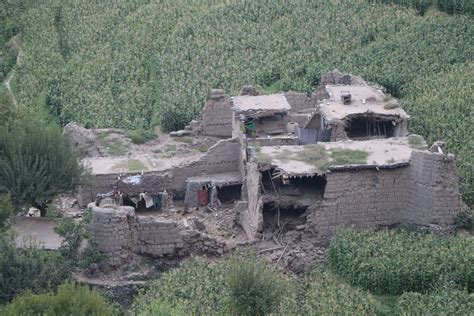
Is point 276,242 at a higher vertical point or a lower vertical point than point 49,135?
lower

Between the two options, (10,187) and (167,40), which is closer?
(10,187)

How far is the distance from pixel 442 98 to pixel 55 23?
1287 inches

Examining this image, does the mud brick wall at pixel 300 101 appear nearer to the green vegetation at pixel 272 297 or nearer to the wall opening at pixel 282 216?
the wall opening at pixel 282 216

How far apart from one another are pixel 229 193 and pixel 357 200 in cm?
581

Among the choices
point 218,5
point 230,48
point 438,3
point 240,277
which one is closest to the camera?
point 240,277

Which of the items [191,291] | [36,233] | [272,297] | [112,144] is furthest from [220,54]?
[272,297]

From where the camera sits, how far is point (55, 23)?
71312 mm

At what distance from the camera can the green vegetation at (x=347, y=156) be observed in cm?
3316

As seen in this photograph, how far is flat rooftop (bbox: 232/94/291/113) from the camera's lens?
38.6 meters

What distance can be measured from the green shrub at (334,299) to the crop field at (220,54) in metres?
10.8

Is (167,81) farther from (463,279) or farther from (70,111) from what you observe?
(463,279)

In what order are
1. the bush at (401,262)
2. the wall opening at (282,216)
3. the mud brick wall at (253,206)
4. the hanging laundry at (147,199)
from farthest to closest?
the hanging laundry at (147,199) → the wall opening at (282,216) → the mud brick wall at (253,206) → the bush at (401,262)

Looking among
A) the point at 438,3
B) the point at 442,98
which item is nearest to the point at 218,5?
the point at 438,3

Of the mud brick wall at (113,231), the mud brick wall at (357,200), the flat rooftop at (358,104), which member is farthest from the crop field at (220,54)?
the mud brick wall at (113,231)
